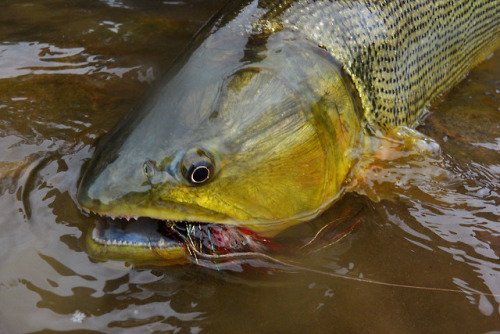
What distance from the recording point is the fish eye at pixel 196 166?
199 centimetres

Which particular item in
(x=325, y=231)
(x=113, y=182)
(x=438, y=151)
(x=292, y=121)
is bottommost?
(x=325, y=231)

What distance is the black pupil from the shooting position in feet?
6.59

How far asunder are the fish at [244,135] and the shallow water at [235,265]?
0.14m

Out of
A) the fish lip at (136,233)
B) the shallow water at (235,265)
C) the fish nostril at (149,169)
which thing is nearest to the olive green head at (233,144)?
the fish nostril at (149,169)

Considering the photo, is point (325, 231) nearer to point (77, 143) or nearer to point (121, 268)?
point (121, 268)

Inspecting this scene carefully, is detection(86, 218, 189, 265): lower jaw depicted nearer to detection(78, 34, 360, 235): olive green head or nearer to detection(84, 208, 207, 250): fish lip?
detection(84, 208, 207, 250): fish lip

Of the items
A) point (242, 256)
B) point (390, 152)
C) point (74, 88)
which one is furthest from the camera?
point (74, 88)

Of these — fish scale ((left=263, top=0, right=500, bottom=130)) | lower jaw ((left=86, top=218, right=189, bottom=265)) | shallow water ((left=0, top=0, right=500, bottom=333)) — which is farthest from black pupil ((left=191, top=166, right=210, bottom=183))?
fish scale ((left=263, top=0, right=500, bottom=130))

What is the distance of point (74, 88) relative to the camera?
3.19 metres

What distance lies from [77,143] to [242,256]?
1191 millimetres

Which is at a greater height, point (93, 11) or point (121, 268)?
point (93, 11)

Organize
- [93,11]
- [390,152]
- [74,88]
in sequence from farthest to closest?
[93,11], [74,88], [390,152]

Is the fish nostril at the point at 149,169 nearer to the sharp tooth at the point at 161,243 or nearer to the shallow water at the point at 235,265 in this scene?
the sharp tooth at the point at 161,243

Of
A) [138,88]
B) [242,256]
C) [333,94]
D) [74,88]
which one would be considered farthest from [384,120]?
[74,88]
